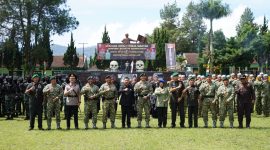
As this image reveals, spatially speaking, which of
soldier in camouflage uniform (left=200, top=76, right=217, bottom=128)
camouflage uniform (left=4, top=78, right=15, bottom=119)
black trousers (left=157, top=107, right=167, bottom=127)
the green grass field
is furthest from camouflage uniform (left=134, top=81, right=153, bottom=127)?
camouflage uniform (left=4, top=78, right=15, bottom=119)

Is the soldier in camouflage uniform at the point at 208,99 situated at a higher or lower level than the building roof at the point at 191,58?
lower

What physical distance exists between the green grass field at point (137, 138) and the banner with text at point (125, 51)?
20.8m

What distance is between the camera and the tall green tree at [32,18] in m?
46.2

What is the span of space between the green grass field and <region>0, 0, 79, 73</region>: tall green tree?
30.7 metres

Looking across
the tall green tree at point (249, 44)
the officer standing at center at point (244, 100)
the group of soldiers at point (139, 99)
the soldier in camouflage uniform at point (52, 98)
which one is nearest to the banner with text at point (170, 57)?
the tall green tree at point (249, 44)

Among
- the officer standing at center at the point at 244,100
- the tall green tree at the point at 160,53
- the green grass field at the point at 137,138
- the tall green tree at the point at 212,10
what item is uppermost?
the tall green tree at the point at 212,10

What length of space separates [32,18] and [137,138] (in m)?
36.3

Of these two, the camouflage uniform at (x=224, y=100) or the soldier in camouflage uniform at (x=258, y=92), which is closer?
the camouflage uniform at (x=224, y=100)

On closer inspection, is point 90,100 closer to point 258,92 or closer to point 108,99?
point 108,99

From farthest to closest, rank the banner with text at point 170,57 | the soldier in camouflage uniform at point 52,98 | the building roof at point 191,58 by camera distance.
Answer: the building roof at point 191,58 → the banner with text at point 170,57 → the soldier in camouflage uniform at point 52,98

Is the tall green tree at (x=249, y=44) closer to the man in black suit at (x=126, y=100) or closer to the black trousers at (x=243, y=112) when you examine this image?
the black trousers at (x=243, y=112)

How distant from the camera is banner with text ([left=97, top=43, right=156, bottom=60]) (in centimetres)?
3766

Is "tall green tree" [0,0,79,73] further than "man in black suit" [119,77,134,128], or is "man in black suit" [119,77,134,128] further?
"tall green tree" [0,0,79,73]

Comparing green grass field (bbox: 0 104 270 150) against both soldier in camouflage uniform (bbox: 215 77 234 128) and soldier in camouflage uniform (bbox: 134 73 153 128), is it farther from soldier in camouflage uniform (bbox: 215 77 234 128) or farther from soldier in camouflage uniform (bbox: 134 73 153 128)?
soldier in camouflage uniform (bbox: 215 77 234 128)
